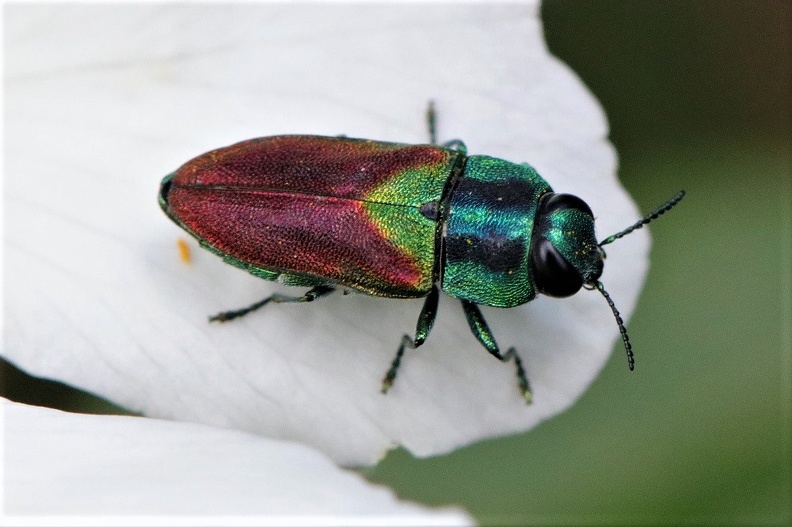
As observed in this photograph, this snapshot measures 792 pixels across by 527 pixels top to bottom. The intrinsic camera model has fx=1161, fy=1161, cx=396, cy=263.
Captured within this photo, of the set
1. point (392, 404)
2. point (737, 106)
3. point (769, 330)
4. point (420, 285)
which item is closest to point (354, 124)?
point (420, 285)

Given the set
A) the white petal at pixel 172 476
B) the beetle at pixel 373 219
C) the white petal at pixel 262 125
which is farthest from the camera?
the beetle at pixel 373 219

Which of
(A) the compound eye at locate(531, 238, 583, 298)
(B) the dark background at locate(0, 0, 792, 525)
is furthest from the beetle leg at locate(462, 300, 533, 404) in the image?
(B) the dark background at locate(0, 0, 792, 525)

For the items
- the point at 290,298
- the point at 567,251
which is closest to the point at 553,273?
the point at 567,251

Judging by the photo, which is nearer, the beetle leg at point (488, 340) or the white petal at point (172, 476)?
the white petal at point (172, 476)

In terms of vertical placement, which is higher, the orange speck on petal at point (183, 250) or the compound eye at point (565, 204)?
the orange speck on petal at point (183, 250)

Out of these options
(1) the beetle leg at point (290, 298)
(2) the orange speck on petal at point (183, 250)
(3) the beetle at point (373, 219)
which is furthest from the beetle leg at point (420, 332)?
(2) the orange speck on petal at point (183, 250)

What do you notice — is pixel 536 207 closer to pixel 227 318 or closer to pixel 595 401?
pixel 595 401

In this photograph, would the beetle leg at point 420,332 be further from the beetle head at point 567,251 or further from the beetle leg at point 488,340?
the beetle head at point 567,251

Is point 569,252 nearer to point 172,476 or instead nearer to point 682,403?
point 682,403

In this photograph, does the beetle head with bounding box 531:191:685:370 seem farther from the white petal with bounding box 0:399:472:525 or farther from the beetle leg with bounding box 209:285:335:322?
the white petal with bounding box 0:399:472:525

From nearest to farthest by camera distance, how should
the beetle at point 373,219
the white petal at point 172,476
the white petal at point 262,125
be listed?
the white petal at point 172,476
the white petal at point 262,125
the beetle at point 373,219
